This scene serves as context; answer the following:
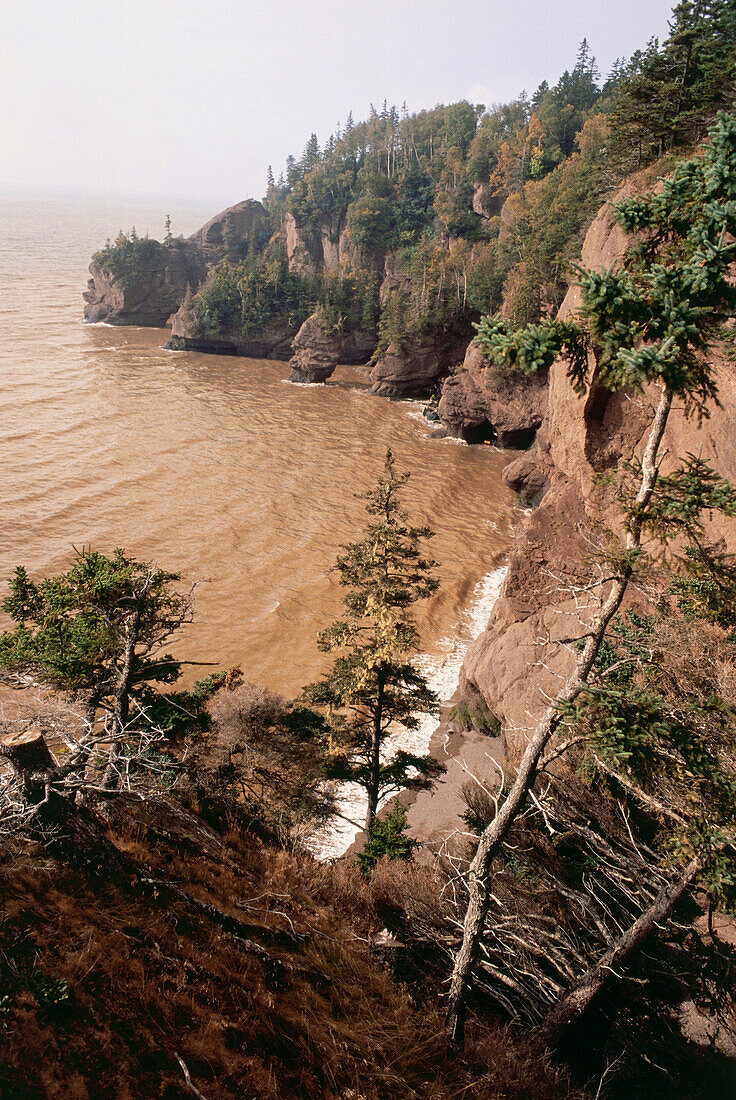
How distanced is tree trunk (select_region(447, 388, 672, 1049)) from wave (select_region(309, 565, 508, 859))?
22.6ft

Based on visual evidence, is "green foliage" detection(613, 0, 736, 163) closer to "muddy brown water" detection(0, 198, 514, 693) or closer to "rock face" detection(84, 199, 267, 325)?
"muddy brown water" detection(0, 198, 514, 693)

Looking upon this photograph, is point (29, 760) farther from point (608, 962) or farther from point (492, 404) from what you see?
point (492, 404)

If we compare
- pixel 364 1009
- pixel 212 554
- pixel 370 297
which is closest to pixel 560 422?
pixel 364 1009

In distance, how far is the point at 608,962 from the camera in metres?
6.71

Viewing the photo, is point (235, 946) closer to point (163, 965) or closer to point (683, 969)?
point (163, 965)

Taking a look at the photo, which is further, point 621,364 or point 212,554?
point 212,554

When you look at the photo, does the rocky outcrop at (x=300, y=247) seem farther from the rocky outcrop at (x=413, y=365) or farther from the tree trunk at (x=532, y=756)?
the tree trunk at (x=532, y=756)

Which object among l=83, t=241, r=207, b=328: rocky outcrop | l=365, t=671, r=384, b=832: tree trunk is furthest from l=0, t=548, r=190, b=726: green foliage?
l=83, t=241, r=207, b=328: rocky outcrop

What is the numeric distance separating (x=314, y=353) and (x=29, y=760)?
59441 mm

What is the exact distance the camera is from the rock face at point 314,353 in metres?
59.3

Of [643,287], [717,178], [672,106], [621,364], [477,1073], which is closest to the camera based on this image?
[717,178]

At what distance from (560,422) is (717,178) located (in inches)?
529

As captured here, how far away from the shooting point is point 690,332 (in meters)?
4.36

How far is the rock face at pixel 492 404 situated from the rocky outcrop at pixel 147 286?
5601 centimetres
